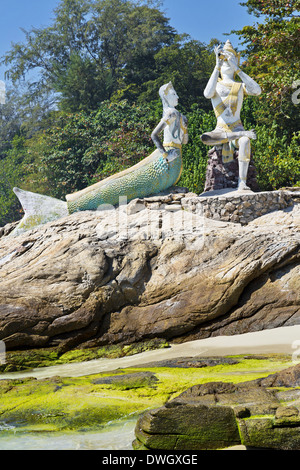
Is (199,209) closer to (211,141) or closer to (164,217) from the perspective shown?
(164,217)

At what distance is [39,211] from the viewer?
1189 centimetres

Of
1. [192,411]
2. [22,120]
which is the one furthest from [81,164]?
[192,411]

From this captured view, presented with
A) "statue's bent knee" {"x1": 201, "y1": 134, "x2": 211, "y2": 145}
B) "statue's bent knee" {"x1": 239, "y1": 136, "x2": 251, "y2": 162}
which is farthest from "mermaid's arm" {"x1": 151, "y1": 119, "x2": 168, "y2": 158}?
"statue's bent knee" {"x1": 239, "y1": 136, "x2": 251, "y2": 162}

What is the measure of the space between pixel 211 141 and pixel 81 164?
1421 centimetres

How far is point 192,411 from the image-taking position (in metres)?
4.09

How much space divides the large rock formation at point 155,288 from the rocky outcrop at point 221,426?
3880 millimetres

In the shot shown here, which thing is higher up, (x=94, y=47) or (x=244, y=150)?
(x=94, y=47)

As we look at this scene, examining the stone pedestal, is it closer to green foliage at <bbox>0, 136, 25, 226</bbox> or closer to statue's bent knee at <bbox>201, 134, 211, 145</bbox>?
statue's bent knee at <bbox>201, 134, 211, 145</bbox>

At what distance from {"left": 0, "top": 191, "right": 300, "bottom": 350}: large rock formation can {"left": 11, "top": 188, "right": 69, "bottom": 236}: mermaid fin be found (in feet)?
7.87

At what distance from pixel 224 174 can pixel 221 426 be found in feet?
26.5

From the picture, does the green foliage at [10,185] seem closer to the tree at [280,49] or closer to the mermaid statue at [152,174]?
the tree at [280,49]

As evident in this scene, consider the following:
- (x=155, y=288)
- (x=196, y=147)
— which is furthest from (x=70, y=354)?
(x=196, y=147)

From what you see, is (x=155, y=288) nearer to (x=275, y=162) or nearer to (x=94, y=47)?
(x=275, y=162)

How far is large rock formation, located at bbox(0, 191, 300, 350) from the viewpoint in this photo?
26.9ft
